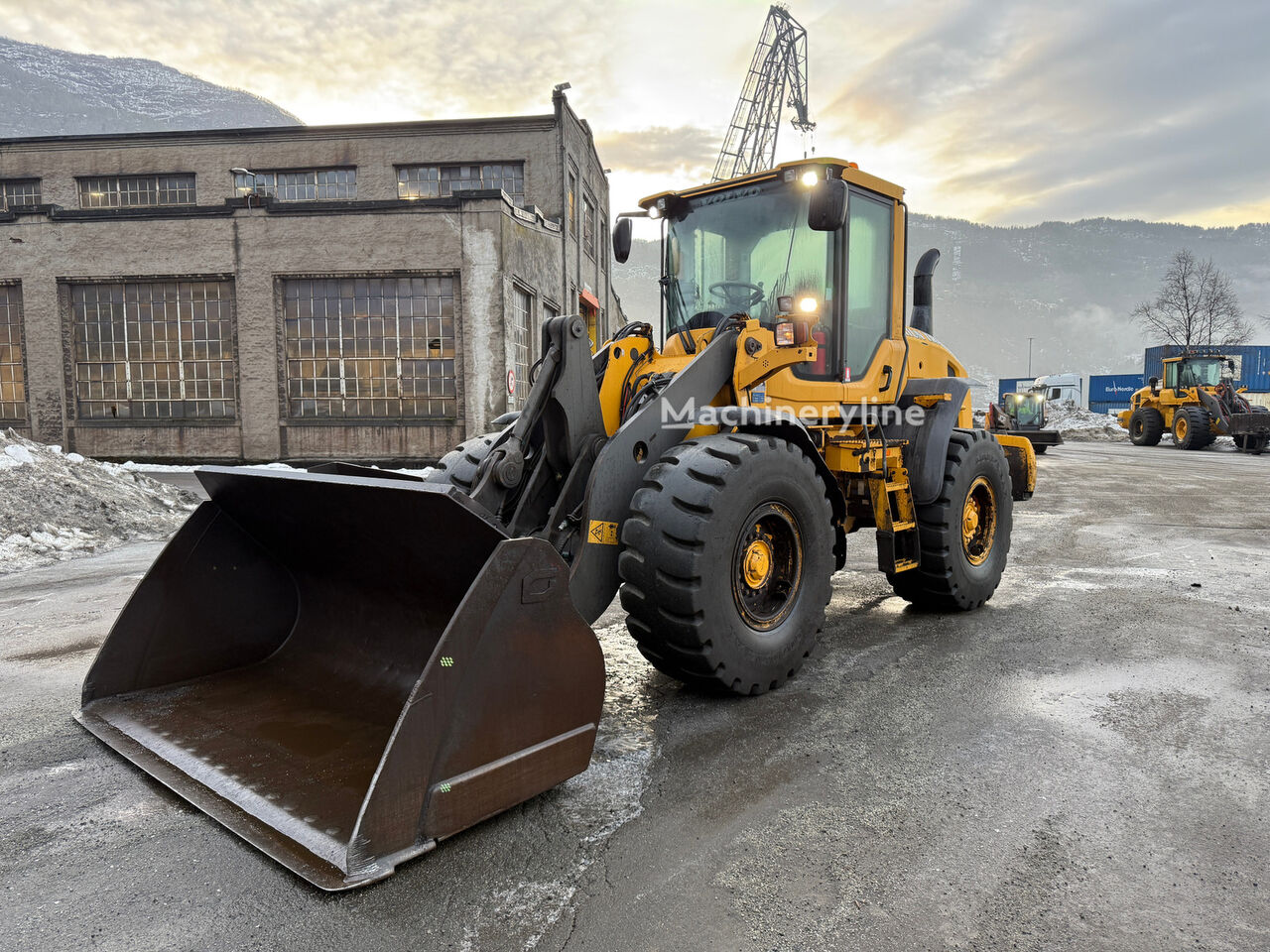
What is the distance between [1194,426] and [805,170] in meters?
26.3

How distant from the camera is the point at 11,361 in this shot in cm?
1792

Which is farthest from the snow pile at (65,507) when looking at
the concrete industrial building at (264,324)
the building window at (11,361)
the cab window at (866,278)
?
the building window at (11,361)

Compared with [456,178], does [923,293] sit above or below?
below

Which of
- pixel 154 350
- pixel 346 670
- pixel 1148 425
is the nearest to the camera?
pixel 346 670

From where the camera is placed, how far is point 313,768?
2908 millimetres

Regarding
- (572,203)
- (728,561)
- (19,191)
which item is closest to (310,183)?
(572,203)

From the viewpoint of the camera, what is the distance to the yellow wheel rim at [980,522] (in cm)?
591

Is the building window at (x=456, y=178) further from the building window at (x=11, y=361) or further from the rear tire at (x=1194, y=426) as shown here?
the rear tire at (x=1194, y=426)

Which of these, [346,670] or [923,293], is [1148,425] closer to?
[923,293]

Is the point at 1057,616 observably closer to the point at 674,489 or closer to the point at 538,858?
the point at 674,489

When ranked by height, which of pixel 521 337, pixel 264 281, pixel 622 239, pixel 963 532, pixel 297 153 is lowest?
pixel 963 532

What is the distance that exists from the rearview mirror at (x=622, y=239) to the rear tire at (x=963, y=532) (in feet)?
8.96

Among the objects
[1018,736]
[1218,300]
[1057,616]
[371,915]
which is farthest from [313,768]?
[1218,300]

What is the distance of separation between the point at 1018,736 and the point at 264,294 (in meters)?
17.5
